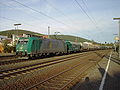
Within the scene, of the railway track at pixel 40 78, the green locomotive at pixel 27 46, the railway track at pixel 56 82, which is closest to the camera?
the railway track at pixel 56 82

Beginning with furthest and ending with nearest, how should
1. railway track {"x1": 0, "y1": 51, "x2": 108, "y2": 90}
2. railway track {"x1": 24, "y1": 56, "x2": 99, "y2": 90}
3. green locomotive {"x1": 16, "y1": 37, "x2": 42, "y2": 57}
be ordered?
Result: green locomotive {"x1": 16, "y1": 37, "x2": 42, "y2": 57}
railway track {"x1": 0, "y1": 51, "x2": 108, "y2": 90}
railway track {"x1": 24, "y1": 56, "x2": 99, "y2": 90}

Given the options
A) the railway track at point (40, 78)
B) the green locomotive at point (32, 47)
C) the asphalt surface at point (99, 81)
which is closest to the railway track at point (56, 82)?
the railway track at point (40, 78)

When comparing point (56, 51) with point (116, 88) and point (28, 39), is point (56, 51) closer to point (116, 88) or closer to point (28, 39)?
point (28, 39)

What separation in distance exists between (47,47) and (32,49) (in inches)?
189

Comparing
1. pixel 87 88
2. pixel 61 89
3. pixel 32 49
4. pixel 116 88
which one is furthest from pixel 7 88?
pixel 32 49

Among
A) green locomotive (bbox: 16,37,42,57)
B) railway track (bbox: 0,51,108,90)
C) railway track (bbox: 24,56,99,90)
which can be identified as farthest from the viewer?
green locomotive (bbox: 16,37,42,57)

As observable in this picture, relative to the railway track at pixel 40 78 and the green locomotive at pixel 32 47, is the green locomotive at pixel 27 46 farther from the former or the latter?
the railway track at pixel 40 78

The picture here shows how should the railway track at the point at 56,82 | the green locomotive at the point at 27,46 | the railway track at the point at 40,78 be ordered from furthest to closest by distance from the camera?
the green locomotive at the point at 27,46 → the railway track at the point at 40,78 → the railway track at the point at 56,82

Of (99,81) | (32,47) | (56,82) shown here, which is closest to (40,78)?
(56,82)

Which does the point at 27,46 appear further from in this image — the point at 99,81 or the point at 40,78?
the point at 99,81

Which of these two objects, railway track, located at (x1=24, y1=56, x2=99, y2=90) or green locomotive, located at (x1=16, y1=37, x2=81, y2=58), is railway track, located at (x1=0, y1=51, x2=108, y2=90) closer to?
railway track, located at (x1=24, y1=56, x2=99, y2=90)

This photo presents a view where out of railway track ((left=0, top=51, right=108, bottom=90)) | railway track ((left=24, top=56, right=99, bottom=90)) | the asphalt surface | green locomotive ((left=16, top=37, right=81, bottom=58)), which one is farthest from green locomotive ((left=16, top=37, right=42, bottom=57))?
the asphalt surface

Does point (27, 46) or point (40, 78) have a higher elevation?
point (27, 46)

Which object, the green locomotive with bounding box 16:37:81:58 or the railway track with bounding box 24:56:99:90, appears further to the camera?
the green locomotive with bounding box 16:37:81:58
